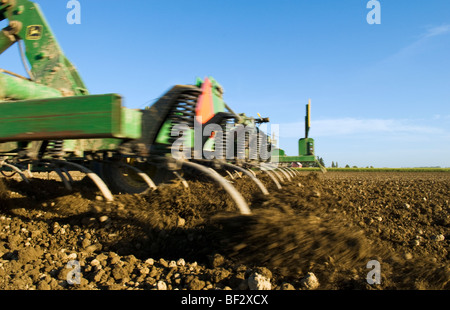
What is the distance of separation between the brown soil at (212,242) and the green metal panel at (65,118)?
0.95 meters

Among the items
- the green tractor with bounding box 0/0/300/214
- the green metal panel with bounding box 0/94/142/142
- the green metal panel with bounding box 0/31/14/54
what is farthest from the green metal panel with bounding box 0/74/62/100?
the green metal panel with bounding box 0/31/14/54

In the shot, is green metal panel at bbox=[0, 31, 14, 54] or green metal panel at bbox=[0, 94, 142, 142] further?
green metal panel at bbox=[0, 31, 14, 54]

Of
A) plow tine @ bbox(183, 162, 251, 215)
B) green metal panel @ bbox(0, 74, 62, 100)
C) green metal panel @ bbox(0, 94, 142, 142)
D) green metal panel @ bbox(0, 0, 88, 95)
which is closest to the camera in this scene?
plow tine @ bbox(183, 162, 251, 215)

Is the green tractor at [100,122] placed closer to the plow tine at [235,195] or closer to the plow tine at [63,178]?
the plow tine at [235,195]

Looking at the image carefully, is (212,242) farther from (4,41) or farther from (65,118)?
(4,41)

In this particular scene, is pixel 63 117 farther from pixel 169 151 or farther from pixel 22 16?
pixel 22 16

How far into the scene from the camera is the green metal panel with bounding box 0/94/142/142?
222cm

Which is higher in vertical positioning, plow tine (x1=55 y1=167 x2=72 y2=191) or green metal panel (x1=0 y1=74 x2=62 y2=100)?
green metal panel (x1=0 y1=74 x2=62 y2=100)

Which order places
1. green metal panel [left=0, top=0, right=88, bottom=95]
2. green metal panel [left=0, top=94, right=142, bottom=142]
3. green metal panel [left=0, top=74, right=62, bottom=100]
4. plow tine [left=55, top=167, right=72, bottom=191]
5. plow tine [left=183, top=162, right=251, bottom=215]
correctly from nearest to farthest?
plow tine [left=183, top=162, right=251, bottom=215], green metal panel [left=0, top=94, right=142, bottom=142], green metal panel [left=0, top=74, right=62, bottom=100], plow tine [left=55, top=167, right=72, bottom=191], green metal panel [left=0, top=0, right=88, bottom=95]

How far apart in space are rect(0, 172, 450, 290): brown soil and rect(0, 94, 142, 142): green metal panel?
952mm

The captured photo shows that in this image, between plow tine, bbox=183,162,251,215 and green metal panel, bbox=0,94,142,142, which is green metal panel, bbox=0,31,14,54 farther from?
plow tine, bbox=183,162,251,215

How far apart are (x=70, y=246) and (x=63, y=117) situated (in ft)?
4.46

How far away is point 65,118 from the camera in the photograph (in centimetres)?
230
